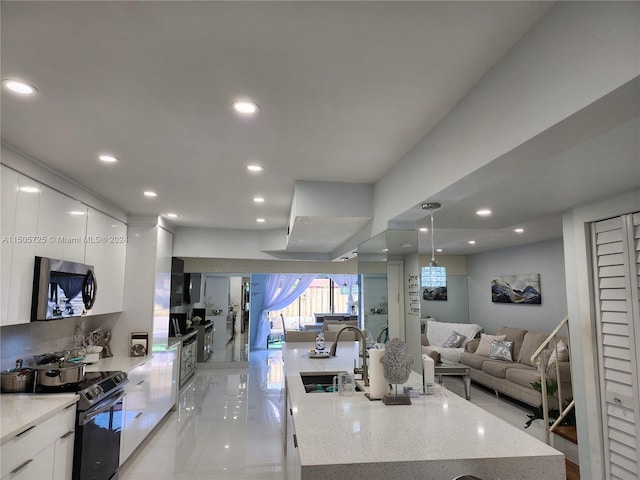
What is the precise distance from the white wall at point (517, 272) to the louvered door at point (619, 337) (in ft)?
10.1

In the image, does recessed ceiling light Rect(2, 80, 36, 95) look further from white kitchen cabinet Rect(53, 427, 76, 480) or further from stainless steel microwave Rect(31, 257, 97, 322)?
white kitchen cabinet Rect(53, 427, 76, 480)

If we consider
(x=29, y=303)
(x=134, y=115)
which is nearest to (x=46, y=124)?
(x=134, y=115)

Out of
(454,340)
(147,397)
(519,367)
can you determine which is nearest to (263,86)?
(147,397)

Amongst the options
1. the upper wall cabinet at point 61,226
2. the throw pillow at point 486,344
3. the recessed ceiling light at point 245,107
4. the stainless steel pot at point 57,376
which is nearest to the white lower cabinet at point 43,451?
the stainless steel pot at point 57,376

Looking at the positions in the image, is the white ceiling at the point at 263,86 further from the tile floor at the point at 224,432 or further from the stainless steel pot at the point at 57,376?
the tile floor at the point at 224,432

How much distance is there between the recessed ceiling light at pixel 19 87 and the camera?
1.72 meters

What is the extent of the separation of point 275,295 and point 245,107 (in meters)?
7.84

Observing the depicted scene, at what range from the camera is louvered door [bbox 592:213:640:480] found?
Answer: 2.69 meters

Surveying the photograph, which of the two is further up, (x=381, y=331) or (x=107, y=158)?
(x=107, y=158)

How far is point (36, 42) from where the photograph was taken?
1.44 metres

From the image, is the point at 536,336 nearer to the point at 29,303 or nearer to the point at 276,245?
the point at 276,245

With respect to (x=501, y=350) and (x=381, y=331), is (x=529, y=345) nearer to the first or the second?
(x=501, y=350)

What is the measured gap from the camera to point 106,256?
4.05 metres

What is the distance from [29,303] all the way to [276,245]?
364 centimetres
